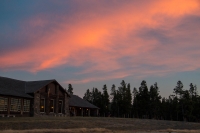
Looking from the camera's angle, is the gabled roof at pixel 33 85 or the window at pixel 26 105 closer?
the window at pixel 26 105

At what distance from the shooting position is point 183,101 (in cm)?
9725

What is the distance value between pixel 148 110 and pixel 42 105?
56.9 metres

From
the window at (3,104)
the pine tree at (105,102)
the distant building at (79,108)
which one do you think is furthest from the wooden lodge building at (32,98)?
the pine tree at (105,102)

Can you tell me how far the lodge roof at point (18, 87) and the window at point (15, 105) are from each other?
3.80 feet

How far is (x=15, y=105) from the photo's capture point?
4669 centimetres

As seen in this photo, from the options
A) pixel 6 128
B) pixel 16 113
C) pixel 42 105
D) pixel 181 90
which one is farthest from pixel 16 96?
pixel 181 90

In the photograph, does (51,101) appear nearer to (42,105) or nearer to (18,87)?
(42,105)

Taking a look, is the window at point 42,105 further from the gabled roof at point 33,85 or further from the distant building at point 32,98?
the gabled roof at point 33,85

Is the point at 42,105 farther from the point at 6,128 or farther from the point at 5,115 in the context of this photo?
the point at 6,128

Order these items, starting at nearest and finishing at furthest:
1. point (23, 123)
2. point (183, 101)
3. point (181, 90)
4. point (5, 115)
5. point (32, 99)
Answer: point (23, 123) → point (5, 115) → point (32, 99) → point (183, 101) → point (181, 90)

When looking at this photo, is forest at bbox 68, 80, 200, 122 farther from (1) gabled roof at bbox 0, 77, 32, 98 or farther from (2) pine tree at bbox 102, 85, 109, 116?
(1) gabled roof at bbox 0, 77, 32, 98

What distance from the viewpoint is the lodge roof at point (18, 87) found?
151 ft

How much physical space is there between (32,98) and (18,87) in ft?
12.6

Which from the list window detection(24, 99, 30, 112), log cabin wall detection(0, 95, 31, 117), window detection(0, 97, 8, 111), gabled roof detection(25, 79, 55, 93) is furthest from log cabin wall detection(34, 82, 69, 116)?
window detection(0, 97, 8, 111)
